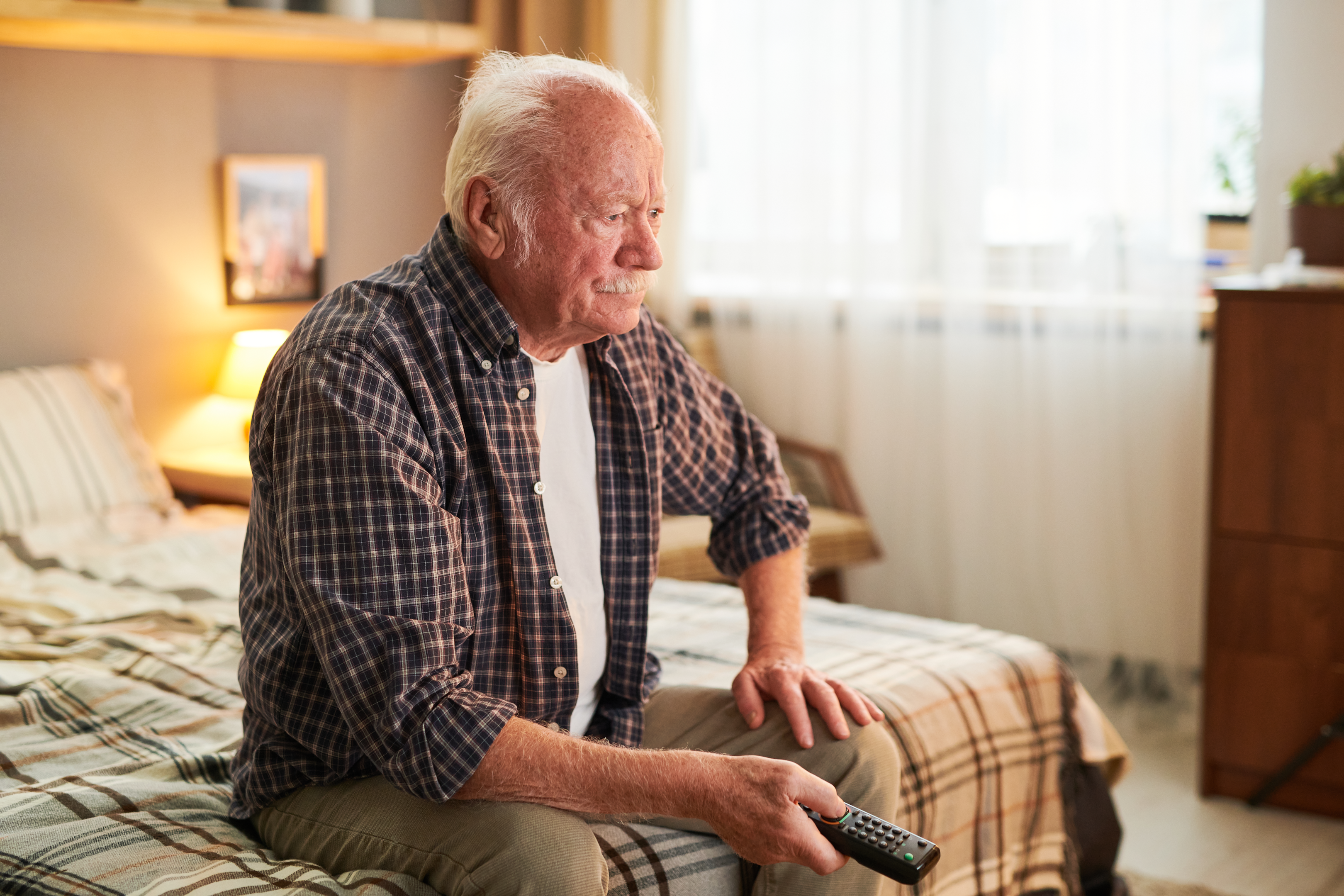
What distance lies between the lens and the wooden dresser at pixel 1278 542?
8.17 feet

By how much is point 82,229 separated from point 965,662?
2433mm

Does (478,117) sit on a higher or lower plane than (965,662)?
higher

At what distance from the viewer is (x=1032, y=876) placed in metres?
1.78

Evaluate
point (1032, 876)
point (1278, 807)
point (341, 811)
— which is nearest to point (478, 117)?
point (341, 811)

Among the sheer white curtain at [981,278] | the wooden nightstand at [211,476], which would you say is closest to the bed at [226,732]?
the wooden nightstand at [211,476]

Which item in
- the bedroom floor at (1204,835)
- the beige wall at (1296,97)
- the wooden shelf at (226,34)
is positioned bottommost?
the bedroom floor at (1204,835)

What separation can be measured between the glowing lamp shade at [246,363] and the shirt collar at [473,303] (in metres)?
2.09

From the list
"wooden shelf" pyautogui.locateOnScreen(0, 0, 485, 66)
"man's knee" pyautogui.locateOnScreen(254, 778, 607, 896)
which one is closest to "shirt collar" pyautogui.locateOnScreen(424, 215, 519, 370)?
"man's knee" pyautogui.locateOnScreen(254, 778, 607, 896)

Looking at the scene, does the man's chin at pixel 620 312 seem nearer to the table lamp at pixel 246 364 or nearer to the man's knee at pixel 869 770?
the man's knee at pixel 869 770

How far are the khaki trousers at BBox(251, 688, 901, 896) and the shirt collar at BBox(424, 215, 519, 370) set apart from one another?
0.46 meters

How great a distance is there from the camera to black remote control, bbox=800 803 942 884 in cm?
118

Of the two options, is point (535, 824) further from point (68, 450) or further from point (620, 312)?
point (68, 450)

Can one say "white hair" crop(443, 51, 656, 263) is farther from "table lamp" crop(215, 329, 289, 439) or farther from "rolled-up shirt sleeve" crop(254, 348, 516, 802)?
"table lamp" crop(215, 329, 289, 439)

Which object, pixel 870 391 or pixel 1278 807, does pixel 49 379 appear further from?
pixel 1278 807
